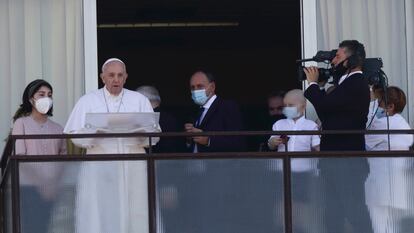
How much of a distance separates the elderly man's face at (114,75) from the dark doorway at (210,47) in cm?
508

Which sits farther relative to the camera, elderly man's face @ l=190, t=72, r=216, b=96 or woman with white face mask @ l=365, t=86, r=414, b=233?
elderly man's face @ l=190, t=72, r=216, b=96

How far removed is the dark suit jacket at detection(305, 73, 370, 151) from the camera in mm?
9586

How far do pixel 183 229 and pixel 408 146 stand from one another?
2049 mm

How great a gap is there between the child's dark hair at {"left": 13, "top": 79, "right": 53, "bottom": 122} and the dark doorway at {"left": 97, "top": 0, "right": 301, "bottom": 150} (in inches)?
189

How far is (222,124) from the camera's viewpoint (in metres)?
10.3


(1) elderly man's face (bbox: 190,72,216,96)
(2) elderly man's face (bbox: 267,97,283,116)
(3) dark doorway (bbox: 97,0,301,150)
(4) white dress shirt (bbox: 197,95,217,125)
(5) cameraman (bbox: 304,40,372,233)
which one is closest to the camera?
(5) cameraman (bbox: 304,40,372,233)

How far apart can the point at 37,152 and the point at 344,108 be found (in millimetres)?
2585

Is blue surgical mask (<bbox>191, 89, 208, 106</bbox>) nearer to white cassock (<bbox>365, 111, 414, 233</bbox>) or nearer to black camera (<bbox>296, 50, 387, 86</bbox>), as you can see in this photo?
black camera (<bbox>296, 50, 387, 86</bbox>)

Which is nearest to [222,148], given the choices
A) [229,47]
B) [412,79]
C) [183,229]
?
[183,229]

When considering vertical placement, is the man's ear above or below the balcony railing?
above

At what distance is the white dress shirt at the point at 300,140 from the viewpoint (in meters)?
9.72

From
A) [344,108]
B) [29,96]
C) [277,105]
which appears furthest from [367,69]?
[29,96]

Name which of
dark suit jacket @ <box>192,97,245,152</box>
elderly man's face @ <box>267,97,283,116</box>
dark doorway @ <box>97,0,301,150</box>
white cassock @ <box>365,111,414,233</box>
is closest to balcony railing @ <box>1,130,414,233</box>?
white cassock @ <box>365,111,414,233</box>

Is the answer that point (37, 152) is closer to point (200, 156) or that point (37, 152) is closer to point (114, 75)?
point (114, 75)
